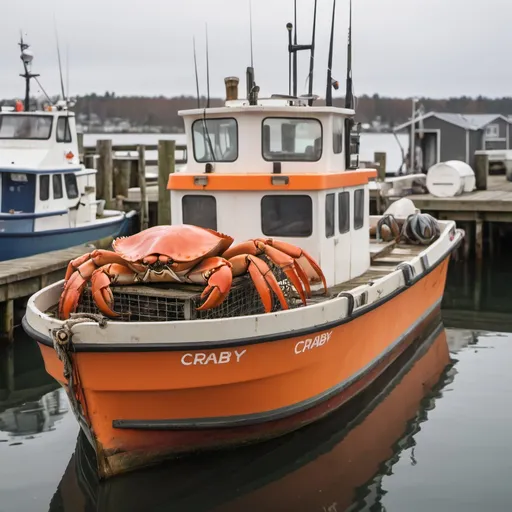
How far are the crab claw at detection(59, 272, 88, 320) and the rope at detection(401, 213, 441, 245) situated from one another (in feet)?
22.7

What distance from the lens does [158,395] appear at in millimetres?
6703

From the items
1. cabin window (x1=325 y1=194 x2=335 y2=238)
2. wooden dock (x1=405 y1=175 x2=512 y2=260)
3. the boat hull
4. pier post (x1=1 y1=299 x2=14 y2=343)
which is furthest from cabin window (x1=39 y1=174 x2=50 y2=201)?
the boat hull

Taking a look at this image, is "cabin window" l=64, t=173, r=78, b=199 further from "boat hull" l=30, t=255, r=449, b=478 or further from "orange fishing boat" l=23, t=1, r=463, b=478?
"boat hull" l=30, t=255, r=449, b=478

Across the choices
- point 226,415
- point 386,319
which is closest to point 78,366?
point 226,415

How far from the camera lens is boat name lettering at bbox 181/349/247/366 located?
658 cm

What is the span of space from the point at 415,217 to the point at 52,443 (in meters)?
6.97

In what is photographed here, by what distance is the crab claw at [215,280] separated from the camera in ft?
21.8

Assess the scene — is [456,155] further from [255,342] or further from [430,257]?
[255,342]

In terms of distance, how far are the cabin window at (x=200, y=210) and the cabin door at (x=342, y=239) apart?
4.51ft

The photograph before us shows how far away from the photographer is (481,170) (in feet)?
67.1

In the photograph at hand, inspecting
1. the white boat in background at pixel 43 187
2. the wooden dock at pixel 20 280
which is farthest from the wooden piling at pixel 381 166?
the wooden dock at pixel 20 280

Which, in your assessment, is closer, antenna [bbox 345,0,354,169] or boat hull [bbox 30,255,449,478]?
boat hull [bbox 30,255,449,478]

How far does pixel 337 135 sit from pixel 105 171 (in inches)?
400

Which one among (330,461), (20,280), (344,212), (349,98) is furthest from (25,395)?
(349,98)
